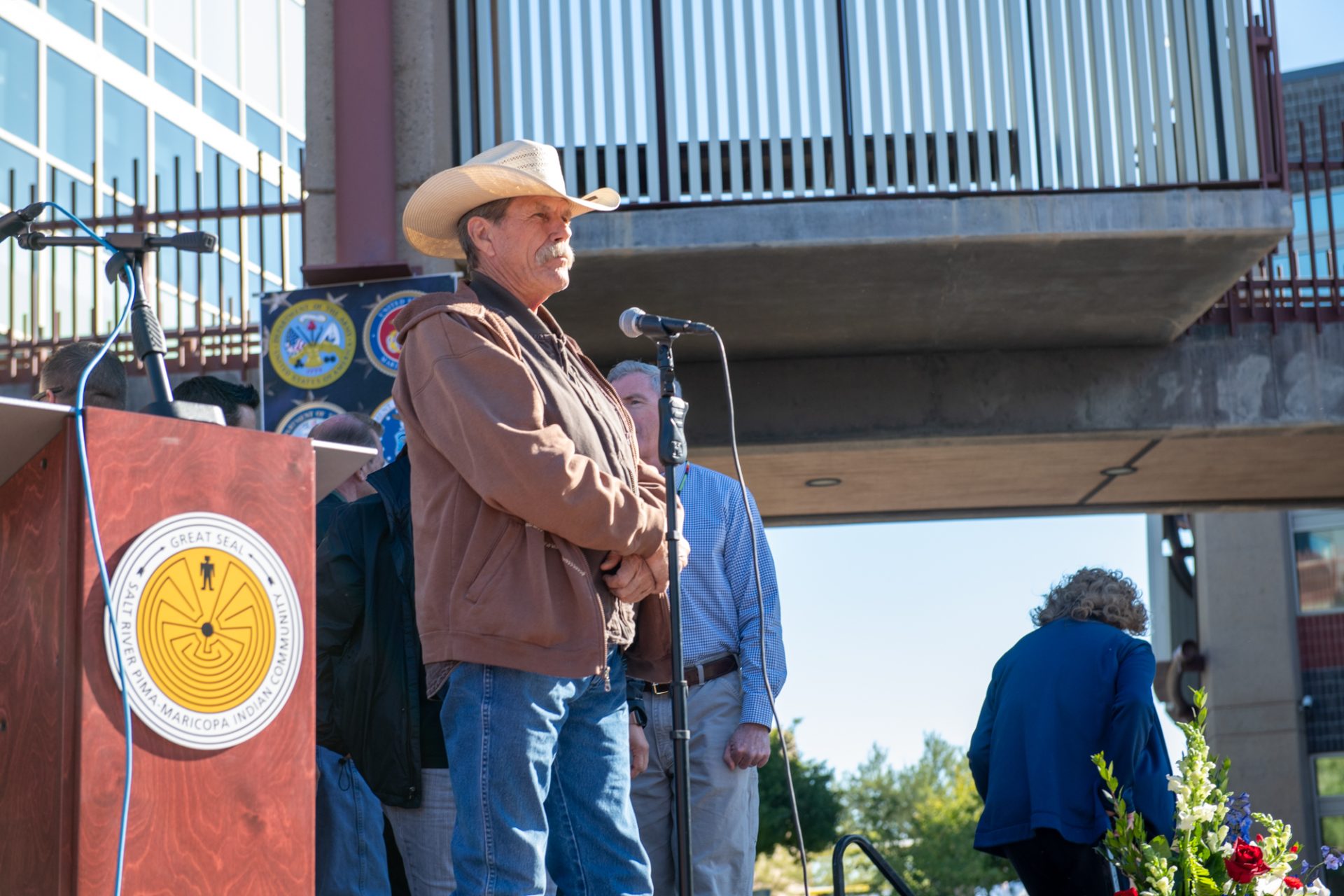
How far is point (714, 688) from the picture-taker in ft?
15.9

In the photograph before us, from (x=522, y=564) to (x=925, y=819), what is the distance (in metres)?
27.7

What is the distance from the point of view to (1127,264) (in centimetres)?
812

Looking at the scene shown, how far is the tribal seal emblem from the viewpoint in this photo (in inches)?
253

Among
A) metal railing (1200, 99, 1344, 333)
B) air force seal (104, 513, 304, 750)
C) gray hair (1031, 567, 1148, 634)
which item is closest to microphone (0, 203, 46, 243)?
air force seal (104, 513, 304, 750)

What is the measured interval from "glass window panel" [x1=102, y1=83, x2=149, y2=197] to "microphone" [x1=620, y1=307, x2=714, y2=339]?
1717cm

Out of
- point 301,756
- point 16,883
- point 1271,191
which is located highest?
point 1271,191

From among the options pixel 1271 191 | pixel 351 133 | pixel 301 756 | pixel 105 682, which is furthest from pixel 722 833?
pixel 1271 191

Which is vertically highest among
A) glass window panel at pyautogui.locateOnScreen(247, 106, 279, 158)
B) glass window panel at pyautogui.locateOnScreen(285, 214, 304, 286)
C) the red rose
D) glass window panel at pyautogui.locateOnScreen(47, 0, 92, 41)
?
glass window panel at pyautogui.locateOnScreen(47, 0, 92, 41)

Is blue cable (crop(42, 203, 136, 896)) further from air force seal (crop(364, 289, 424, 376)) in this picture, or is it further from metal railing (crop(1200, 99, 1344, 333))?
metal railing (crop(1200, 99, 1344, 333))

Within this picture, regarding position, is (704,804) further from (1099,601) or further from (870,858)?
(1099,601)

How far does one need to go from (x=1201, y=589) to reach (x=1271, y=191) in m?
13.0

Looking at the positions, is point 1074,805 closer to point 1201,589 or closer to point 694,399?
point 694,399

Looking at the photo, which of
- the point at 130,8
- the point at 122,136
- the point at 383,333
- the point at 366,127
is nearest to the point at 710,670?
the point at 383,333

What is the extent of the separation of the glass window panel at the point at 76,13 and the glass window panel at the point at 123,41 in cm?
25
